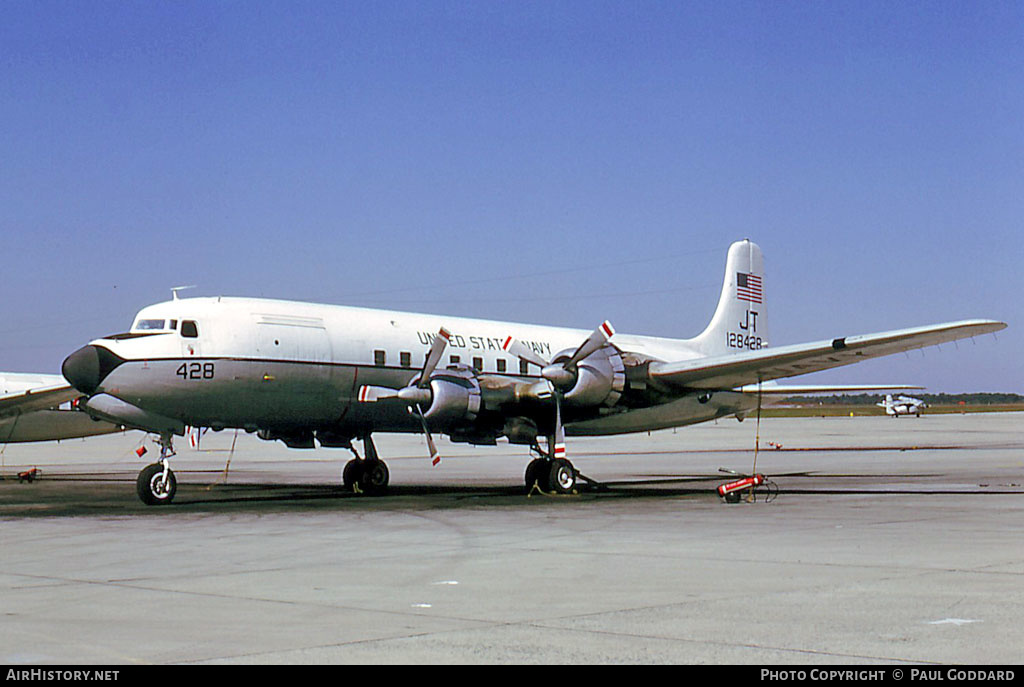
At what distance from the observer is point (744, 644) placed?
7602 mm

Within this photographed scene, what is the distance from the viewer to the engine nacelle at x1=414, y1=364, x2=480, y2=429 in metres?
23.2

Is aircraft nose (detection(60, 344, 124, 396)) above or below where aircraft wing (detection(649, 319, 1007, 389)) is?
below

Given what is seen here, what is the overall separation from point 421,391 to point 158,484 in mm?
5416

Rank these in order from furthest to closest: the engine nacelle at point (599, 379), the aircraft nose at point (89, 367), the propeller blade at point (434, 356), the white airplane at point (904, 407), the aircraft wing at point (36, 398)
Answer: the white airplane at point (904, 407) < the aircraft wing at point (36, 398) < the engine nacelle at point (599, 379) < the propeller blade at point (434, 356) < the aircraft nose at point (89, 367)

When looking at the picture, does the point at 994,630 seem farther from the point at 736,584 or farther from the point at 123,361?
the point at 123,361

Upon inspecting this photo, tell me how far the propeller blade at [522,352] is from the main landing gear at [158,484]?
8270 mm

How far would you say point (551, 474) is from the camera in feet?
80.2

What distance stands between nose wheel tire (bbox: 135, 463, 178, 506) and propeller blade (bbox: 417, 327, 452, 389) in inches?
213

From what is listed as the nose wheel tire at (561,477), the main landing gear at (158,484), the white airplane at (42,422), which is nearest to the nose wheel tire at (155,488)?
the main landing gear at (158,484)

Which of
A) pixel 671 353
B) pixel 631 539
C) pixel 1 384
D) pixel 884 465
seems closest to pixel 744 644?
pixel 631 539

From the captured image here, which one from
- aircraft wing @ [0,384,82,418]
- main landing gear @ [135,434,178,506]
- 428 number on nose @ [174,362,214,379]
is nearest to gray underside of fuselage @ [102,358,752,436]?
428 number on nose @ [174,362,214,379]

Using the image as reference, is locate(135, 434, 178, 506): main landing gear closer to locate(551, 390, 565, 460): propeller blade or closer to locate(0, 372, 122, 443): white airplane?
locate(551, 390, 565, 460): propeller blade

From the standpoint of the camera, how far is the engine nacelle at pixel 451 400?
76.0 ft

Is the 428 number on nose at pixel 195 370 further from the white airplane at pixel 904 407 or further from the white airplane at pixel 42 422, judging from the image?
the white airplane at pixel 904 407
